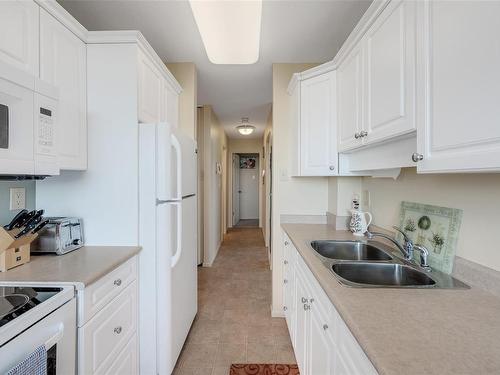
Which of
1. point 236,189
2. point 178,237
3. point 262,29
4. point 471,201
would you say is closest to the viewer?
point 471,201

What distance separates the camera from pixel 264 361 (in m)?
1.92

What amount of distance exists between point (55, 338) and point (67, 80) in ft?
4.37

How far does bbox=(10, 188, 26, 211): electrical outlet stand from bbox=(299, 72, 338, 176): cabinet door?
6.39 ft

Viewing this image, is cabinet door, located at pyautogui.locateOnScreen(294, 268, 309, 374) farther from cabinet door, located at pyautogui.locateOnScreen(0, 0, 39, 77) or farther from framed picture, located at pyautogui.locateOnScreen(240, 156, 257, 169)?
framed picture, located at pyautogui.locateOnScreen(240, 156, 257, 169)

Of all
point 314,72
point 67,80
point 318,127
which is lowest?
point 318,127

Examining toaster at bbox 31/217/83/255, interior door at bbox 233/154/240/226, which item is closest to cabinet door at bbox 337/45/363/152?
toaster at bbox 31/217/83/255

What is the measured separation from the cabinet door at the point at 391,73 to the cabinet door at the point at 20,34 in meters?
1.70

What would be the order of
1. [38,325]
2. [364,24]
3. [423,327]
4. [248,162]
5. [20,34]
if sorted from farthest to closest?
[248,162] → [364,24] → [20,34] → [38,325] → [423,327]

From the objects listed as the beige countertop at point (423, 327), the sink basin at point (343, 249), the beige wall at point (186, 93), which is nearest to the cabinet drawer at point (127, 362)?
the beige countertop at point (423, 327)

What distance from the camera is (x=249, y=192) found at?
854 centimetres

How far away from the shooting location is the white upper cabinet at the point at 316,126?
204 centimetres

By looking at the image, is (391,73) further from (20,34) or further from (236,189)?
(236,189)

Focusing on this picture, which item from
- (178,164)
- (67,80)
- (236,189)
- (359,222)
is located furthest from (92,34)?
(236,189)

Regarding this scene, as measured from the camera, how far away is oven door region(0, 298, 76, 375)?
2.50 ft
